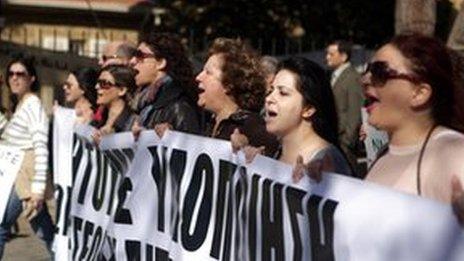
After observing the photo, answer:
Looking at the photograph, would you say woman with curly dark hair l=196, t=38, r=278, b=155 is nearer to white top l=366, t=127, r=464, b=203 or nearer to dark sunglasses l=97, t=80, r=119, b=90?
dark sunglasses l=97, t=80, r=119, b=90

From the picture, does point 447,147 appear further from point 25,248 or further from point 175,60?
point 25,248

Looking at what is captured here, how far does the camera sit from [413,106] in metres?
3.91

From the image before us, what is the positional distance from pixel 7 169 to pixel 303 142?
3.60m

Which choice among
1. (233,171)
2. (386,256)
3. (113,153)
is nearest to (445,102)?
(386,256)

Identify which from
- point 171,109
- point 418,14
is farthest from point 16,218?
point 418,14

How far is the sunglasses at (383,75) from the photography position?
390 centimetres

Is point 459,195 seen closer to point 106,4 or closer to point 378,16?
point 378,16

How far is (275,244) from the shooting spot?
4.57 m

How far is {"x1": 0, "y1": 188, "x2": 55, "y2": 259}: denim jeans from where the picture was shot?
8078mm

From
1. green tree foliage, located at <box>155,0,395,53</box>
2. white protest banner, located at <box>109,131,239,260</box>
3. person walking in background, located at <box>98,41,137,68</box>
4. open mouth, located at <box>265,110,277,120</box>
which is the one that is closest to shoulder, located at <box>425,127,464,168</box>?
open mouth, located at <box>265,110,277,120</box>

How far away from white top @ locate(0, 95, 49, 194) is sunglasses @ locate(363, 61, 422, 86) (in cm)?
439

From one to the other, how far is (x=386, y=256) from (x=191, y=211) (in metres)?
1.92

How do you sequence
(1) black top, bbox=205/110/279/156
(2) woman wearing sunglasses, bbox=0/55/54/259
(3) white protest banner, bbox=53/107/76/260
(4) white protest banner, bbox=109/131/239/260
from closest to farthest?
(4) white protest banner, bbox=109/131/239/260, (1) black top, bbox=205/110/279/156, (3) white protest banner, bbox=53/107/76/260, (2) woman wearing sunglasses, bbox=0/55/54/259

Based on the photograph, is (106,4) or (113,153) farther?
(106,4)
